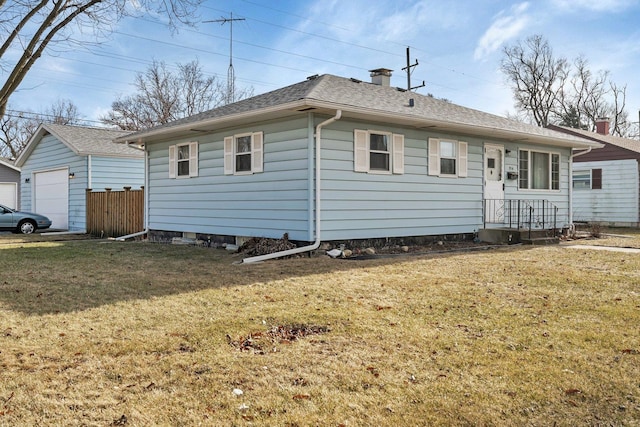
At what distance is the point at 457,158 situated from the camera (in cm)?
1213

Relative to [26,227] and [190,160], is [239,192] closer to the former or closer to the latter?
[190,160]

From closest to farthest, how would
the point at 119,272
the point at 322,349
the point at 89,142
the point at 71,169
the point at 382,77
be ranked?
1. the point at 322,349
2. the point at 119,272
3. the point at 382,77
4. the point at 71,169
5. the point at 89,142

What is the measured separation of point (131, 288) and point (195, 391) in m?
3.72

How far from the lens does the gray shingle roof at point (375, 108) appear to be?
944 centimetres

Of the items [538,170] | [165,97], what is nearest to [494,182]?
[538,170]

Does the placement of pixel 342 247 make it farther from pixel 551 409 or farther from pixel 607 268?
pixel 551 409

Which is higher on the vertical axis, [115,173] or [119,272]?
[115,173]

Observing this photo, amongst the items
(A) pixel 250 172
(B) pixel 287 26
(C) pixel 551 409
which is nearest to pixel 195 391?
(C) pixel 551 409

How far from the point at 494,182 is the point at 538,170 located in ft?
7.22

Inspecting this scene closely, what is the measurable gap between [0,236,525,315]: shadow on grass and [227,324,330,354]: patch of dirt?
214cm

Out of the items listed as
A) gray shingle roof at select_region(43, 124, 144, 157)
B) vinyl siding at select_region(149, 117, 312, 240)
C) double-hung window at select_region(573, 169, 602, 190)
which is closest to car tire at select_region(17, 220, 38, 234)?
gray shingle roof at select_region(43, 124, 144, 157)

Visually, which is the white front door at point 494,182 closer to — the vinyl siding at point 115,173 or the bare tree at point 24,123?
the vinyl siding at point 115,173

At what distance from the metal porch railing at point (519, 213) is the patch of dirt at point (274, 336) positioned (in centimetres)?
940

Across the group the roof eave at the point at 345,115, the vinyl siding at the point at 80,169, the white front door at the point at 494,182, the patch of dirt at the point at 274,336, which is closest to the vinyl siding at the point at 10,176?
the vinyl siding at the point at 80,169
